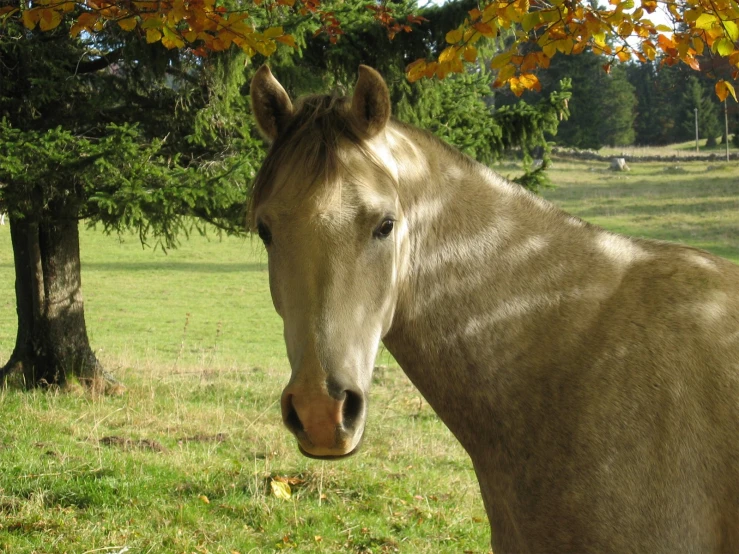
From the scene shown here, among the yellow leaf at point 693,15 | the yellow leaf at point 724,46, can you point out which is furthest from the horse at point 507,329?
the yellow leaf at point 693,15

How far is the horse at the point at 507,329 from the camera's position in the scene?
2.23 meters

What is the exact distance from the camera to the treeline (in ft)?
151

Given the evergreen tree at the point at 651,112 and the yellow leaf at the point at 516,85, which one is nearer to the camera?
the yellow leaf at the point at 516,85

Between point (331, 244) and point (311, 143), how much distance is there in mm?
372

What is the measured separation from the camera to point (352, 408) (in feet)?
7.04

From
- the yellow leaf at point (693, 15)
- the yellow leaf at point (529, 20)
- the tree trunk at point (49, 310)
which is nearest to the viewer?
the yellow leaf at point (529, 20)

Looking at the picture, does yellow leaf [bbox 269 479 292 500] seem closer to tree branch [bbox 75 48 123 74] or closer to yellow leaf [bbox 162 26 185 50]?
yellow leaf [bbox 162 26 185 50]

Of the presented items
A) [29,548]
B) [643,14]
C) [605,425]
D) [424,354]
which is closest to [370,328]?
[424,354]

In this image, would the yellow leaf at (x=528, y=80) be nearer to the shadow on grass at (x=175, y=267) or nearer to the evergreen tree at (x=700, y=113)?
the shadow on grass at (x=175, y=267)

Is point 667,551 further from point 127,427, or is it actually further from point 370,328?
point 127,427

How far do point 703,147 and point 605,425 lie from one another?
58.1 m

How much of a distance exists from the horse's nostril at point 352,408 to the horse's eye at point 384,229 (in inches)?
20.4

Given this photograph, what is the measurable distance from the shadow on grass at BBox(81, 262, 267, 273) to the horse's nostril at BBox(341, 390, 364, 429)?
23.3 meters

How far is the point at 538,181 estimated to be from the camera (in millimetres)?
8539
